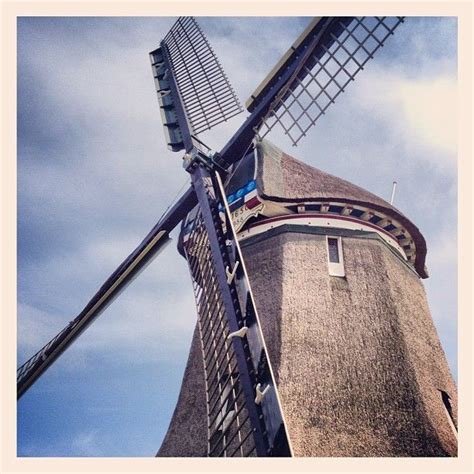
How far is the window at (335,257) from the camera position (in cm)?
684

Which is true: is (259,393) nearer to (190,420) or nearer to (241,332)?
(241,332)

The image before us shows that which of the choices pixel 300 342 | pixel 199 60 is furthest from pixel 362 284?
pixel 199 60

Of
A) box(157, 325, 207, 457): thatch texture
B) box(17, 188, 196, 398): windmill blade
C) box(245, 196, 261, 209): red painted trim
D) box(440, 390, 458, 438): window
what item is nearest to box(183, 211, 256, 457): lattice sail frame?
box(157, 325, 207, 457): thatch texture

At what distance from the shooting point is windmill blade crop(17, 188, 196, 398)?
25.2 feet

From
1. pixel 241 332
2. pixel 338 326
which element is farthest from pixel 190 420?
pixel 241 332

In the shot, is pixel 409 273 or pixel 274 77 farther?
pixel 409 273

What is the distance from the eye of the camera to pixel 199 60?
8336 millimetres

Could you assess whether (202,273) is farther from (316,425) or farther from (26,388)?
(26,388)

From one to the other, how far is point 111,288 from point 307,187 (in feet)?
11.4

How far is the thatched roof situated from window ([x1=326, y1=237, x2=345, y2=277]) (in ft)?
2.02

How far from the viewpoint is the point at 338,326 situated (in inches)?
242
